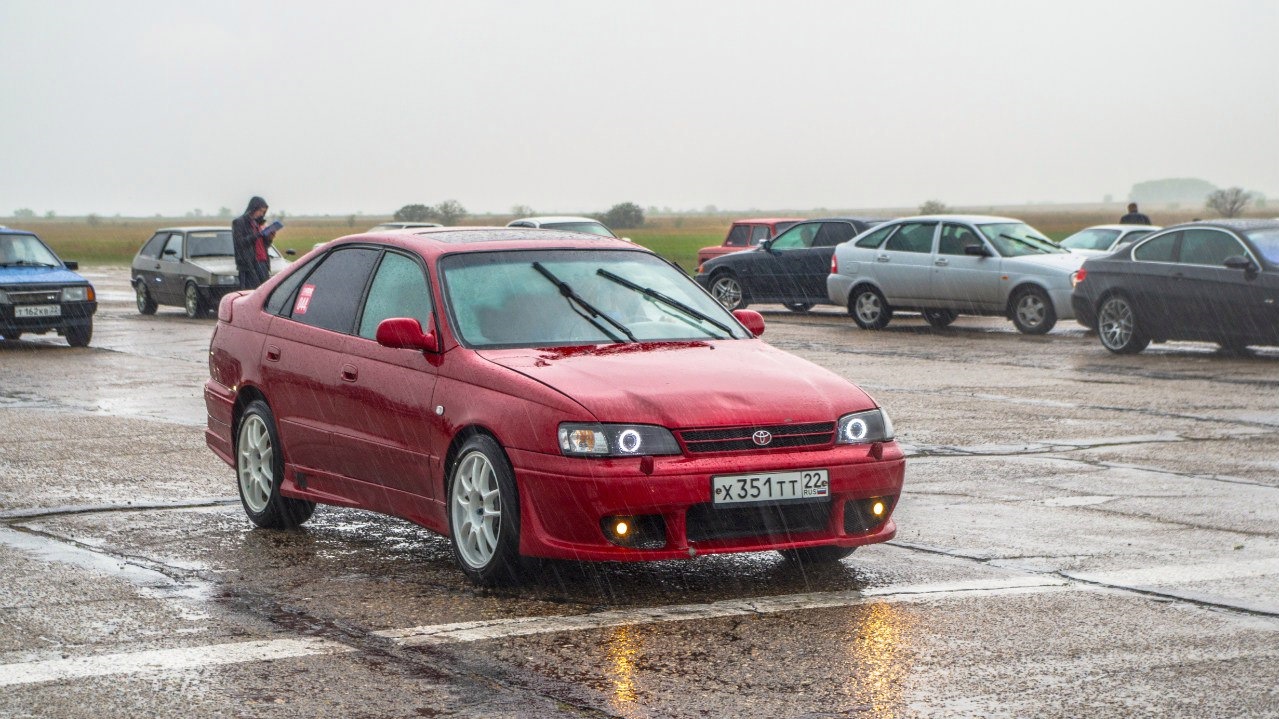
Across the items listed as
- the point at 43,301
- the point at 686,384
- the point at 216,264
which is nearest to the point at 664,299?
the point at 686,384

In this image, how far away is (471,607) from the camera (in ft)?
20.4

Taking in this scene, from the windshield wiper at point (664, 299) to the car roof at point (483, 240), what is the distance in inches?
8.7

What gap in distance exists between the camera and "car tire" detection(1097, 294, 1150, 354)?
19234 millimetres

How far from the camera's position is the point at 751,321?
313 inches

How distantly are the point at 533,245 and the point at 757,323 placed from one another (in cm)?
115

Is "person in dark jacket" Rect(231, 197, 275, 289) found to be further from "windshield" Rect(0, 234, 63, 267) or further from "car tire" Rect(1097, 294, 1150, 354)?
"car tire" Rect(1097, 294, 1150, 354)

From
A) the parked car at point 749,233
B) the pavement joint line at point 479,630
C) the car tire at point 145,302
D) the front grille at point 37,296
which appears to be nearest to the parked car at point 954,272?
the parked car at point 749,233

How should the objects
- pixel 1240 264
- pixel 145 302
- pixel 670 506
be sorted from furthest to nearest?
1. pixel 145 302
2. pixel 1240 264
3. pixel 670 506

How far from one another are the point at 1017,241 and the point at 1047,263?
0.85m

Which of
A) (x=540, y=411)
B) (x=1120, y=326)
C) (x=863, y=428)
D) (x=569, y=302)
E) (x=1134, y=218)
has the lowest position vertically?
(x=1120, y=326)

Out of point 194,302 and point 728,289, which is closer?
point 194,302

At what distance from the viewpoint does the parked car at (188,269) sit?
27438 millimetres

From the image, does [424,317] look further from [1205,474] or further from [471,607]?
[1205,474]

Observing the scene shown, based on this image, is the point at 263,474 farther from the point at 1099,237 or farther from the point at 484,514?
the point at 1099,237
